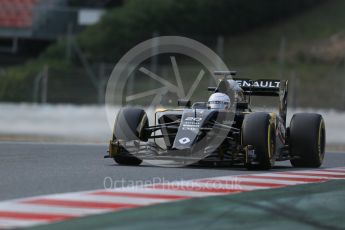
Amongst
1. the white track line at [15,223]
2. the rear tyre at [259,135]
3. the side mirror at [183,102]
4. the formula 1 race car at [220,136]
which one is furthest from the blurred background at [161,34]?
the white track line at [15,223]

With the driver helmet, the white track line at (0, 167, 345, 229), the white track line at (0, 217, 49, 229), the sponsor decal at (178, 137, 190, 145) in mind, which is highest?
the driver helmet

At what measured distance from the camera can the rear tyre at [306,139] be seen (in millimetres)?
A: 12930

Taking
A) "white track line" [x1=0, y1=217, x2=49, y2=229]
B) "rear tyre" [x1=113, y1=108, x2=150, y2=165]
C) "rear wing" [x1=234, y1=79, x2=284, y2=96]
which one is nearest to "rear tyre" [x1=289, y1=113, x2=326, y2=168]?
"rear wing" [x1=234, y1=79, x2=284, y2=96]

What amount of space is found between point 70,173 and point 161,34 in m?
25.5

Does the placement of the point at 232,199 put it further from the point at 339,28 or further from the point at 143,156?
the point at 339,28

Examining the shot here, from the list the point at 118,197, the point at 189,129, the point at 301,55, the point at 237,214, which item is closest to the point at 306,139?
the point at 189,129

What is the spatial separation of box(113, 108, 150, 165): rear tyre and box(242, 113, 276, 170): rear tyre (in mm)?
1509

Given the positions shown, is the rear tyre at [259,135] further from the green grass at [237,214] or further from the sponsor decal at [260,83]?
the green grass at [237,214]

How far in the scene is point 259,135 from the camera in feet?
37.8

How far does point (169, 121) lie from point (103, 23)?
2433cm

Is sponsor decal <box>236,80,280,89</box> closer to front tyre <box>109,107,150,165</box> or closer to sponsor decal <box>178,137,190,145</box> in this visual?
front tyre <box>109,107,150,165</box>

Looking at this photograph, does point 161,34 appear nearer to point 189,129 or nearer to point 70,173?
point 189,129

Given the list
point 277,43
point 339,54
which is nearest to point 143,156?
point 339,54

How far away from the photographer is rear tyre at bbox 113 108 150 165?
12062 millimetres
